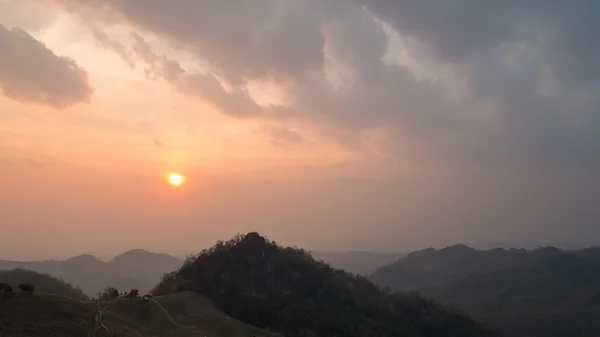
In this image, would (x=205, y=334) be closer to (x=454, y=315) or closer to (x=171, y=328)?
(x=171, y=328)

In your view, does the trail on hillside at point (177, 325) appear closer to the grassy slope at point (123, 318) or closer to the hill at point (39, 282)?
the grassy slope at point (123, 318)

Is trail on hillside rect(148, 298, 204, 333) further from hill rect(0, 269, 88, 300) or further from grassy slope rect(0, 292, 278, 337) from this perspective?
hill rect(0, 269, 88, 300)

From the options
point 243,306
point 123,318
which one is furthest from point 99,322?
point 243,306

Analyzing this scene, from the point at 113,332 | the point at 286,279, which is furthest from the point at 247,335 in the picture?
the point at 286,279

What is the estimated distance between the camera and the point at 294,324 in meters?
79.8

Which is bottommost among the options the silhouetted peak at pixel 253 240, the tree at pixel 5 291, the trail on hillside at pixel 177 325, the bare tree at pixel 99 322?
the trail on hillside at pixel 177 325

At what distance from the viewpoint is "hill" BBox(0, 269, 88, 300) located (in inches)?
4033

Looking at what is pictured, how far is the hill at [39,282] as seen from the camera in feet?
336

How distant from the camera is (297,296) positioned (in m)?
90.6

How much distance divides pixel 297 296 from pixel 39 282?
59425 millimetres

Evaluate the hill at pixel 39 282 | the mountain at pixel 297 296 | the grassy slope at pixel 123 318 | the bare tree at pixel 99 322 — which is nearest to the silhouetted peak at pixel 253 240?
the mountain at pixel 297 296

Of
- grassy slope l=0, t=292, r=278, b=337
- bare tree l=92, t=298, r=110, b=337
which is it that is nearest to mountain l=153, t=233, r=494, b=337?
grassy slope l=0, t=292, r=278, b=337

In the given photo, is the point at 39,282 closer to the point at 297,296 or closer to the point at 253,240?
the point at 253,240

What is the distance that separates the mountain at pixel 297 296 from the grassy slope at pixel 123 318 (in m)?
11.6
